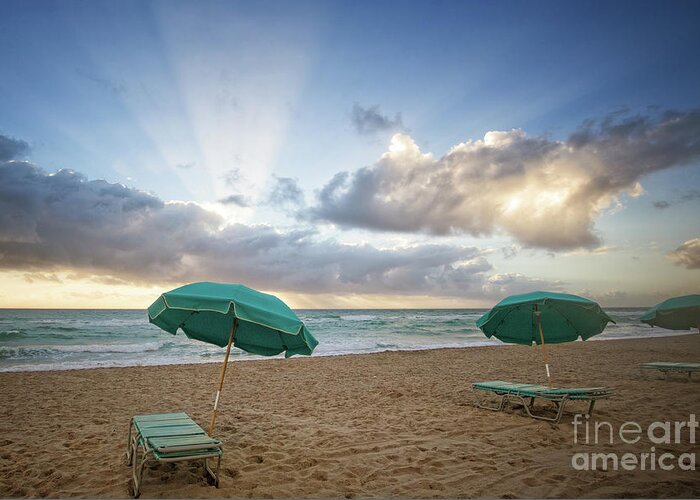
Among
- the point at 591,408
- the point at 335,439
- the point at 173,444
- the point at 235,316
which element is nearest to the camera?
the point at 173,444

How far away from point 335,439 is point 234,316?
2833mm

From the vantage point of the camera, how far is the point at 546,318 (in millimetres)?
7910

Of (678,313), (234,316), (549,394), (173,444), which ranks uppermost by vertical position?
(234,316)

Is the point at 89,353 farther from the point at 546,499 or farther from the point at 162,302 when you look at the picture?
the point at 546,499

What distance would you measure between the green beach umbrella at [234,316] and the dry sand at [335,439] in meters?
1.22

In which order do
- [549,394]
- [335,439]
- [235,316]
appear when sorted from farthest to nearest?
[549,394] < [335,439] < [235,316]

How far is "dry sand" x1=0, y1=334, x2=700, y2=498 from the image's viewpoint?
4.32 meters

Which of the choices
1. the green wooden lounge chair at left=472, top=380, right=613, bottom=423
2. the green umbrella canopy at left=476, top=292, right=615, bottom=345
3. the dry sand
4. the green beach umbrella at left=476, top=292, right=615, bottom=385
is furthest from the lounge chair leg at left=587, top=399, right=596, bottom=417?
the green umbrella canopy at left=476, top=292, right=615, bottom=345

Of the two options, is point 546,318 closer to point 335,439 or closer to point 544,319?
point 544,319

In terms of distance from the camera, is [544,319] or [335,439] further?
[544,319]

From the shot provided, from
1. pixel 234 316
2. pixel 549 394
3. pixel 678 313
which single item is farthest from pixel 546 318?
pixel 234 316

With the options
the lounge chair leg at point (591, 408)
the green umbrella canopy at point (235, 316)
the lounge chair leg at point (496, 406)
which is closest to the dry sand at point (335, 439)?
the lounge chair leg at point (496, 406)

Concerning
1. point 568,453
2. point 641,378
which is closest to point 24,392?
point 568,453

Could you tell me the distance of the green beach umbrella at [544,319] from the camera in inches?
274
